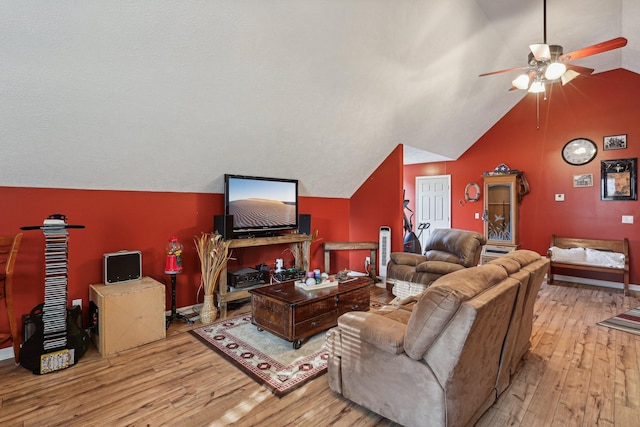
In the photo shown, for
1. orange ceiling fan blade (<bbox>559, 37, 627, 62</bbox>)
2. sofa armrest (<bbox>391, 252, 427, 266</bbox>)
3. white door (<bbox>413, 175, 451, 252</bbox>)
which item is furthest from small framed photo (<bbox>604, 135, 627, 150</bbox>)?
sofa armrest (<bbox>391, 252, 427, 266</bbox>)

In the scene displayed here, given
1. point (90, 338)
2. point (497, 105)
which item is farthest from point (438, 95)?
point (90, 338)

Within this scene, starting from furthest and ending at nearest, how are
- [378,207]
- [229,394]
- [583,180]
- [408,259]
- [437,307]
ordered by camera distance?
1. [378,207]
2. [583,180]
3. [408,259]
4. [229,394]
5. [437,307]

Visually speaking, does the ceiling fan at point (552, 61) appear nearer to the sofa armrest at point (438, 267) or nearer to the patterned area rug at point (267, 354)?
the sofa armrest at point (438, 267)

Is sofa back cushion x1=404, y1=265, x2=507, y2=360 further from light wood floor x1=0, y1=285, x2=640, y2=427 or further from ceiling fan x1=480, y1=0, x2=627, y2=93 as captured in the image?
ceiling fan x1=480, y1=0, x2=627, y2=93

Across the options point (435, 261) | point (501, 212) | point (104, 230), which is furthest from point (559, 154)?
point (104, 230)

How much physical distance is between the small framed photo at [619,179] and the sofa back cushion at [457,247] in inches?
111

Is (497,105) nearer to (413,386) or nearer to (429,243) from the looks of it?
(429,243)

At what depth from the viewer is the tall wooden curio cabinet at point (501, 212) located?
232 inches

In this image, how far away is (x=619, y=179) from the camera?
514 centimetres

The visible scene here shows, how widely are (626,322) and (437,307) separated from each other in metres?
3.62

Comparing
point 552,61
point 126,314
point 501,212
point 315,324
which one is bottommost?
point 315,324

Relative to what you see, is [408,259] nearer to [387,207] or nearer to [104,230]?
[387,207]

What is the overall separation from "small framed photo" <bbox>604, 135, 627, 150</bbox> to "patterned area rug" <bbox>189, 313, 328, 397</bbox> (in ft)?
18.6

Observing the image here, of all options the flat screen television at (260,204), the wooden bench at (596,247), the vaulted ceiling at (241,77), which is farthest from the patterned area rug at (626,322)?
the flat screen television at (260,204)
